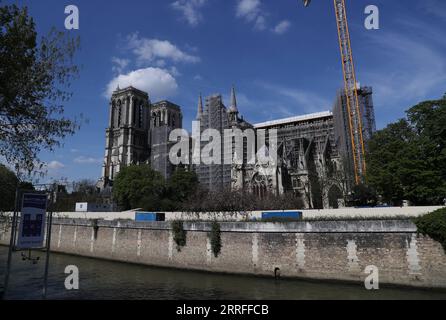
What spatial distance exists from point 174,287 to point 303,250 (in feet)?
A: 29.1

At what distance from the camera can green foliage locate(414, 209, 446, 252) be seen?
17.7 metres

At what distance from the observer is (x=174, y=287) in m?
20.5

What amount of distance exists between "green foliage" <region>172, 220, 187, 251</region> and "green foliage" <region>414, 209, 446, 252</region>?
17.1 m

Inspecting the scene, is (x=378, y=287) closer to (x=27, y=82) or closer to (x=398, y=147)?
(x=398, y=147)

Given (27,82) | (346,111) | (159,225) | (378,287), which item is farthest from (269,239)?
(346,111)

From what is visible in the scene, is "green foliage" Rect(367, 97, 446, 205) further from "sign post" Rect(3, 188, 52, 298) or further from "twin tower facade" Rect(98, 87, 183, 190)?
"twin tower facade" Rect(98, 87, 183, 190)

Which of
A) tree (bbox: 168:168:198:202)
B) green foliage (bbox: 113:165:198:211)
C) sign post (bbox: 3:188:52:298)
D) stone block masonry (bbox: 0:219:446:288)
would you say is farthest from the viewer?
tree (bbox: 168:168:198:202)

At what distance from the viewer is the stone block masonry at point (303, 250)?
1858 centimetres

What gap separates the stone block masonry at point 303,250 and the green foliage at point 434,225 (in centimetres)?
35
